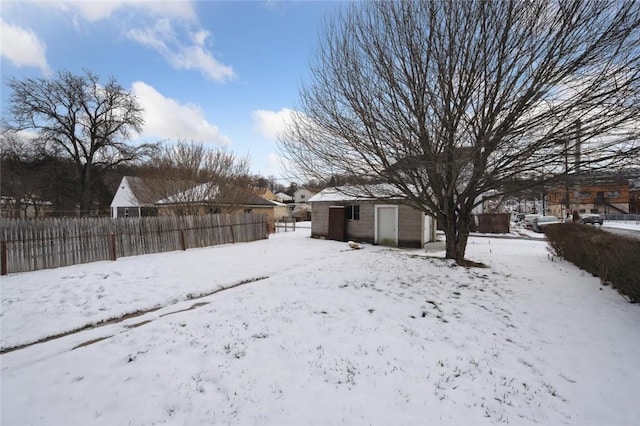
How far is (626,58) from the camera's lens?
4.82 metres

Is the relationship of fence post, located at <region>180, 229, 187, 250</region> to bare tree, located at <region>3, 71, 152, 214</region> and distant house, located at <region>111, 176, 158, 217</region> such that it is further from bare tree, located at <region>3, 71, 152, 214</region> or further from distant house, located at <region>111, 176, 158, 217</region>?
bare tree, located at <region>3, 71, 152, 214</region>

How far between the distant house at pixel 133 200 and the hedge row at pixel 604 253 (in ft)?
60.0

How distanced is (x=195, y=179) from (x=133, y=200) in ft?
29.8

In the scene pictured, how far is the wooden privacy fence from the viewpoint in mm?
7602

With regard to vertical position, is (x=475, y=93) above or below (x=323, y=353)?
above

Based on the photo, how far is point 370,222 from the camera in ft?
48.5

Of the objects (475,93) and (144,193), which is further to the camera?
(144,193)

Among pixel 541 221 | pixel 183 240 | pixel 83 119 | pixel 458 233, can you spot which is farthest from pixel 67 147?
pixel 541 221

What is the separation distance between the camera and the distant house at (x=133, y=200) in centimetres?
1697

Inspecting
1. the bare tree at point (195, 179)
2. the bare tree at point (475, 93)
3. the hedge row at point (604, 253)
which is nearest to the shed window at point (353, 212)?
the bare tree at point (195, 179)

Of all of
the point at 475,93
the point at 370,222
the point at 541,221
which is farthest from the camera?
the point at 541,221

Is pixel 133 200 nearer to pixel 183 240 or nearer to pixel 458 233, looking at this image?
pixel 183 240

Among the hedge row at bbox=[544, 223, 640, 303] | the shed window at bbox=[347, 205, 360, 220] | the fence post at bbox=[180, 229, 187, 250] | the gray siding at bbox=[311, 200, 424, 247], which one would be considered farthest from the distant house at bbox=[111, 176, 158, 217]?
the hedge row at bbox=[544, 223, 640, 303]

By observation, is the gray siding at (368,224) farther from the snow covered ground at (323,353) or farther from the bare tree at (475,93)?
the snow covered ground at (323,353)
